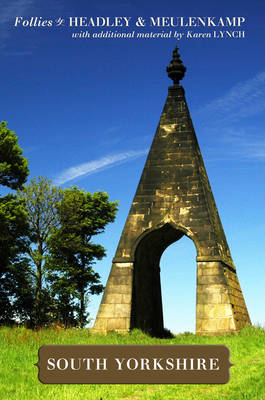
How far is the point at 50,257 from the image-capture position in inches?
1035

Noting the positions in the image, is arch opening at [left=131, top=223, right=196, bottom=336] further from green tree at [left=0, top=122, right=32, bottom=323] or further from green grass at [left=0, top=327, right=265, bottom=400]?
green tree at [left=0, top=122, right=32, bottom=323]

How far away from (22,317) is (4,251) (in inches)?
198

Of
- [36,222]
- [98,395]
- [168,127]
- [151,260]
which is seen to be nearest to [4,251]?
[36,222]

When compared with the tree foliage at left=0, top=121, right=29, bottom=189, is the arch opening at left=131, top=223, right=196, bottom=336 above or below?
below

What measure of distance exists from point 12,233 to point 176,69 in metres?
11.3

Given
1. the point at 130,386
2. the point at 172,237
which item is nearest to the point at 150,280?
the point at 172,237

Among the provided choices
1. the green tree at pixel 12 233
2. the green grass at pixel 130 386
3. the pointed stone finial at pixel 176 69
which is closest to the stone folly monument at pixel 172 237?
the pointed stone finial at pixel 176 69

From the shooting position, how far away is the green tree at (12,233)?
2156 centimetres

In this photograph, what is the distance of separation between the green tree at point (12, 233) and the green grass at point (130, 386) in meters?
8.58

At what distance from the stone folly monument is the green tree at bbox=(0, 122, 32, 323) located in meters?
7.48

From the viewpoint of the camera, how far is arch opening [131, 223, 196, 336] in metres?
15.8

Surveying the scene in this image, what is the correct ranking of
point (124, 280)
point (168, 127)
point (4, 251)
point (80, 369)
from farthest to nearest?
1. point (4, 251)
2. point (168, 127)
3. point (124, 280)
4. point (80, 369)

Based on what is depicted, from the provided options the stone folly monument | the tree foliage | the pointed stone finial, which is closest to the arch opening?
the stone folly monument

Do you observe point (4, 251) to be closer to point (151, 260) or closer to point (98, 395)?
point (151, 260)
